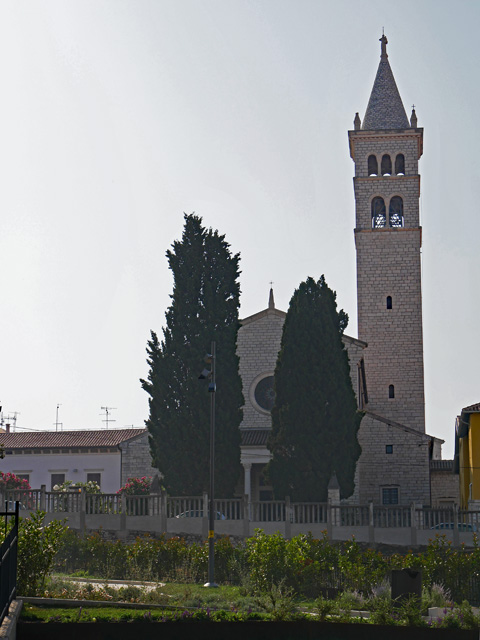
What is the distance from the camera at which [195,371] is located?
37.5 meters

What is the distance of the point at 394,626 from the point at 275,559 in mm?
7949

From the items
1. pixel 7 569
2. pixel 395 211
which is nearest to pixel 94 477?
pixel 395 211

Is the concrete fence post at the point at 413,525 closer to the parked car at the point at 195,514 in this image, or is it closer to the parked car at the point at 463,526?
the parked car at the point at 463,526

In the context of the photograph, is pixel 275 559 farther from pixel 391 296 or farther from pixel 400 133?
pixel 400 133

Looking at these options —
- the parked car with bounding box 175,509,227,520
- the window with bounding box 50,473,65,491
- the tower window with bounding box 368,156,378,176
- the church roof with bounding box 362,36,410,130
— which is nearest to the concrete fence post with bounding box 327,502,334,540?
the parked car with bounding box 175,509,227,520

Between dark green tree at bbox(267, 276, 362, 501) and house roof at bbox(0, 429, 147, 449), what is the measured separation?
51.8 ft

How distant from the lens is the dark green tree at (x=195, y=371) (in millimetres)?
36188

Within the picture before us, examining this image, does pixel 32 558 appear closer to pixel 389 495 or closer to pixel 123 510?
pixel 123 510

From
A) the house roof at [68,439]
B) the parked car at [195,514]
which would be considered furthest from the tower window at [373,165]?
the parked car at [195,514]

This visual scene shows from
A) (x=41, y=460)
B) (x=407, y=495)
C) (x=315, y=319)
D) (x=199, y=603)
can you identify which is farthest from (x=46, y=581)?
(x=41, y=460)

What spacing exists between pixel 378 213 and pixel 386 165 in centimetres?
301

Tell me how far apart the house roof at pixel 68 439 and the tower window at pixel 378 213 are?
59.2ft

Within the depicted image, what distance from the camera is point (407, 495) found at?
Result: 4347 centimetres

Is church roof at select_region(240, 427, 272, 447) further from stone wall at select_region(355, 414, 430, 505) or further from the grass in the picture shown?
the grass
